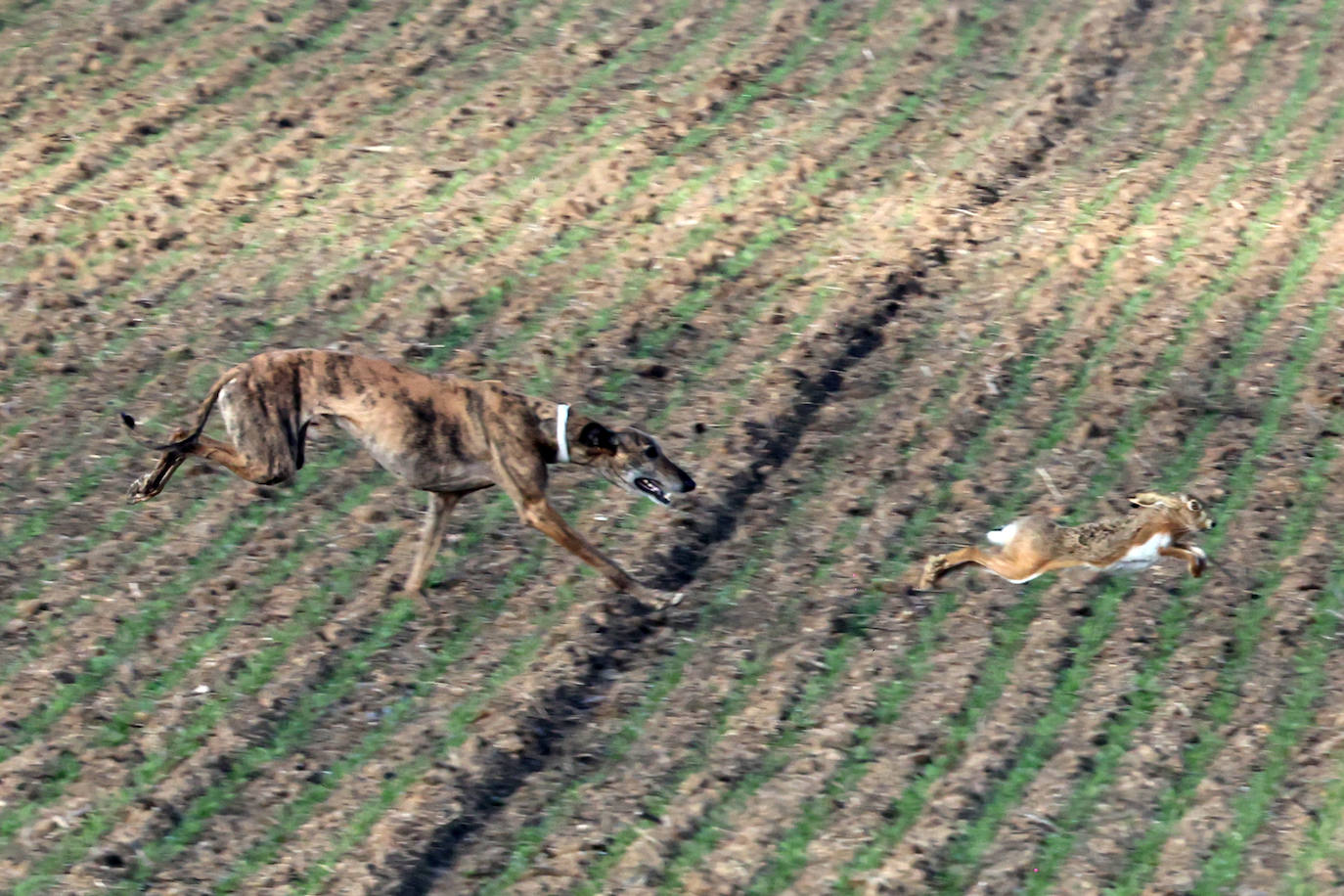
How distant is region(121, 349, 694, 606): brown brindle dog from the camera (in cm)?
966

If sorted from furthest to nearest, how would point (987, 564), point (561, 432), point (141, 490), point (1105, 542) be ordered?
1. point (141, 490)
2. point (987, 564)
3. point (561, 432)
4. point (1105, 542)

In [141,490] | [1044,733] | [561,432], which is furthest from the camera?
[141,490]

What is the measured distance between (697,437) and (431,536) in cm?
232

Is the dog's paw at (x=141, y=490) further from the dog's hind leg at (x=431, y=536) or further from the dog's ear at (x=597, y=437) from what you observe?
the dog's ear at (x=597, y=437)

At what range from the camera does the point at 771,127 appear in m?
16.2

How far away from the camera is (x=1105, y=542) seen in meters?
9.69

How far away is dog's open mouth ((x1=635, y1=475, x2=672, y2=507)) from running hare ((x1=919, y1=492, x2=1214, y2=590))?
1660 mm

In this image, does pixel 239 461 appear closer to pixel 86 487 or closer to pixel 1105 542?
pixel 86 487

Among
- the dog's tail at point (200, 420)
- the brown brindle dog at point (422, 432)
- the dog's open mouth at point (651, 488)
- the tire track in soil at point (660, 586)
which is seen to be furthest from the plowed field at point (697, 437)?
the dog's tail at point (200, 420)

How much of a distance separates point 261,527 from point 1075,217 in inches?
297

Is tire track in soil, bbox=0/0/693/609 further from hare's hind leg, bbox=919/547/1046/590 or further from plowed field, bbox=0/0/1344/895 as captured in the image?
hare's hind leg, bbox=919/547/1046/590

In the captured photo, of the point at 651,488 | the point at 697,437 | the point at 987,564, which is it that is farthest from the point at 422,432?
the point at 987,564

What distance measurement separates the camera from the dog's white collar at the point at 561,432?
9.87m

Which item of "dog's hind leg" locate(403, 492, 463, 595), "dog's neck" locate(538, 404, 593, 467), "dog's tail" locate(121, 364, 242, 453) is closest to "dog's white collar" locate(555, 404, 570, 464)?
"dog's neck" locate(538, 404, 593, 467)
